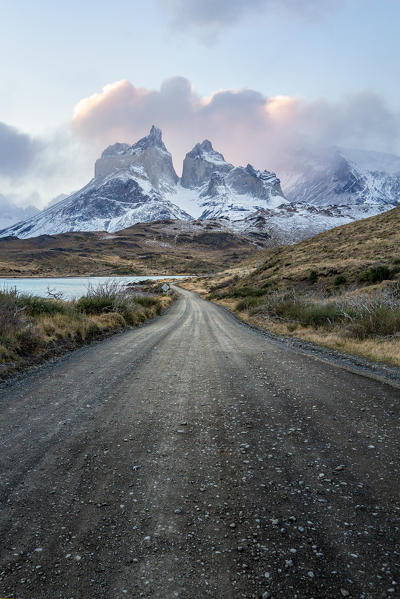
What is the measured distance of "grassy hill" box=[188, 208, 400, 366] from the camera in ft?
39.9

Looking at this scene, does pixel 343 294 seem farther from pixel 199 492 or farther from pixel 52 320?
pixel 199 492

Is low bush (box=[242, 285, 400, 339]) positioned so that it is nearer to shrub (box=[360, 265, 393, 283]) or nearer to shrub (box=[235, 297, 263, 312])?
shrub (box=[235, 297, 263, 312])

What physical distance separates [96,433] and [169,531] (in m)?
2.36

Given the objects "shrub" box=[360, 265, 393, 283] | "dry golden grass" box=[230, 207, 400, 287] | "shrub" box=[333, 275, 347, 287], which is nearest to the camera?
"shrub" box=[360, 265, 393, 283]

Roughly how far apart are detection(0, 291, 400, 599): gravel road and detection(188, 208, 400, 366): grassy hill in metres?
5.65

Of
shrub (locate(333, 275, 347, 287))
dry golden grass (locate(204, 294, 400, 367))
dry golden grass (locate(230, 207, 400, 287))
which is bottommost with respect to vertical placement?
dry golden grass (locate(204, 294, 400, 367))

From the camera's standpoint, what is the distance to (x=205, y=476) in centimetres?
369

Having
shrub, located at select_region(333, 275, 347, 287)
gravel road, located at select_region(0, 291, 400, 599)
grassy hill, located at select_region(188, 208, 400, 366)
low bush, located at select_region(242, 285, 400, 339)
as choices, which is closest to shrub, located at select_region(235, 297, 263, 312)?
grassy hill, located at select_region(188, 208, 400, 366)

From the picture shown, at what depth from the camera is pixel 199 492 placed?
3.38 metres

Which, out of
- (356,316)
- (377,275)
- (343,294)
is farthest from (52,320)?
(377,275)

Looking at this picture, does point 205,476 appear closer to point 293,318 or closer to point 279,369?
point 279,369

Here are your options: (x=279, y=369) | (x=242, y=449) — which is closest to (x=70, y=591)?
(x=242, y=449)

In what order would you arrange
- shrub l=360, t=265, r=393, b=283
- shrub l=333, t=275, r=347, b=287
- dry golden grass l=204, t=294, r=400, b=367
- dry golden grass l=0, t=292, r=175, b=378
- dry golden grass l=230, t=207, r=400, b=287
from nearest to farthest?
dry golden grass l=0, t=292, r=175, b=378
dry golden grass l=204, t=294, r=400, b=367
shrub l=360, t=265, r=393, b=283
shrub l=333, t=275, r=347, b=287
dry golden grass l=230, t=207, r=400, b=287

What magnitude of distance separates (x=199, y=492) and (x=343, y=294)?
20.8 m
